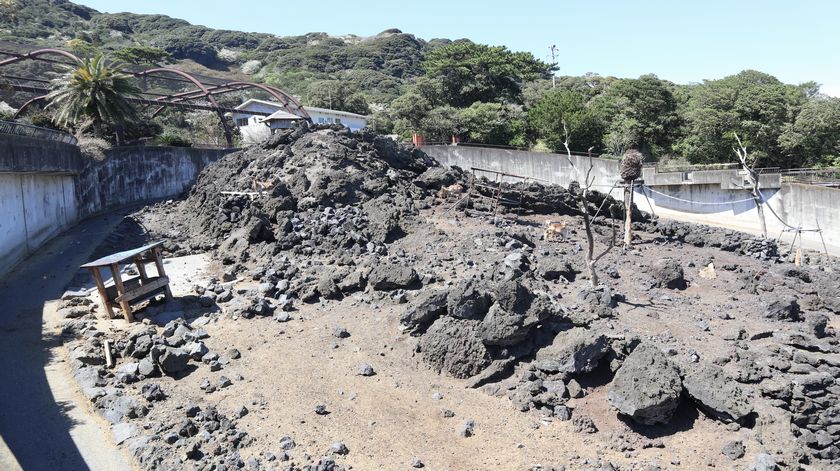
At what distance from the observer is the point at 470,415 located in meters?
9.32

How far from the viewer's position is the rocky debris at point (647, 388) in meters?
8.62

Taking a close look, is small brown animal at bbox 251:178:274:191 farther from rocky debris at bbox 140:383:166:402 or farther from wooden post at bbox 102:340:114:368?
rocky debris at bbox 140:383:166:402

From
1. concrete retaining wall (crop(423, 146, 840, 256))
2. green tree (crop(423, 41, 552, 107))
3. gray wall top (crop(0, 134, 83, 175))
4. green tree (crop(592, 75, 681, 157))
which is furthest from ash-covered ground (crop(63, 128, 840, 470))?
green tree (crop(423, 41, 552, 107))

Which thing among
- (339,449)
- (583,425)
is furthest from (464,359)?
(339,449)

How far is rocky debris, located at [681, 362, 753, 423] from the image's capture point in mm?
8805

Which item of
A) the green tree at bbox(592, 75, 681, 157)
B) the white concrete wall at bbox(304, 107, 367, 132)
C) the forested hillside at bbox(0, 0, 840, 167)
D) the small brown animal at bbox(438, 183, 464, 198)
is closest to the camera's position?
the small brown animal at bbox(438, 183, 464, 198)

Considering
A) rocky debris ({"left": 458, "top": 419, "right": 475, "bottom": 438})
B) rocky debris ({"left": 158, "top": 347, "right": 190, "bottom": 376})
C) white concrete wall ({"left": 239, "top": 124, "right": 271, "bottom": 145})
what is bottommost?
rocky debris ({"left": 458, "top": 419, "right": 475, "bottom": 438})

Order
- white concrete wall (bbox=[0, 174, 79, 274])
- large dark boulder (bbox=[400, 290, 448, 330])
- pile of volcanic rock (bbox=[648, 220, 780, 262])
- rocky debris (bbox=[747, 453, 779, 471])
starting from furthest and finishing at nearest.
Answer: pile of volcanic rock (bbox=[648, 220, 780, 262]) < white concrete wall (bbox=[0, 174, 79, 274]) < large dark boulder (bbox=[400, 290, 448, 330]) < rocky debris (bbox=[747, 453, 779, 471])

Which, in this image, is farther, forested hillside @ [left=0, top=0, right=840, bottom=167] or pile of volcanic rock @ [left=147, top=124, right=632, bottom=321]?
forested hillside @ [left=0, top=0, right=840, bottom=167]

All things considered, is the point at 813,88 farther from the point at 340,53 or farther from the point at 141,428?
the point at 340,53

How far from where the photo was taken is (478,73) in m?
44.9

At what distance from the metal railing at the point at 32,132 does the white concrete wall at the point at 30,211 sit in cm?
133

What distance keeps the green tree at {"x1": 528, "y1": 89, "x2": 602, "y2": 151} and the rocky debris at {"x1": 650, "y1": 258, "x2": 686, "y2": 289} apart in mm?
23736

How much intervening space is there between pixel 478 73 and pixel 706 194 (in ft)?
67.0
